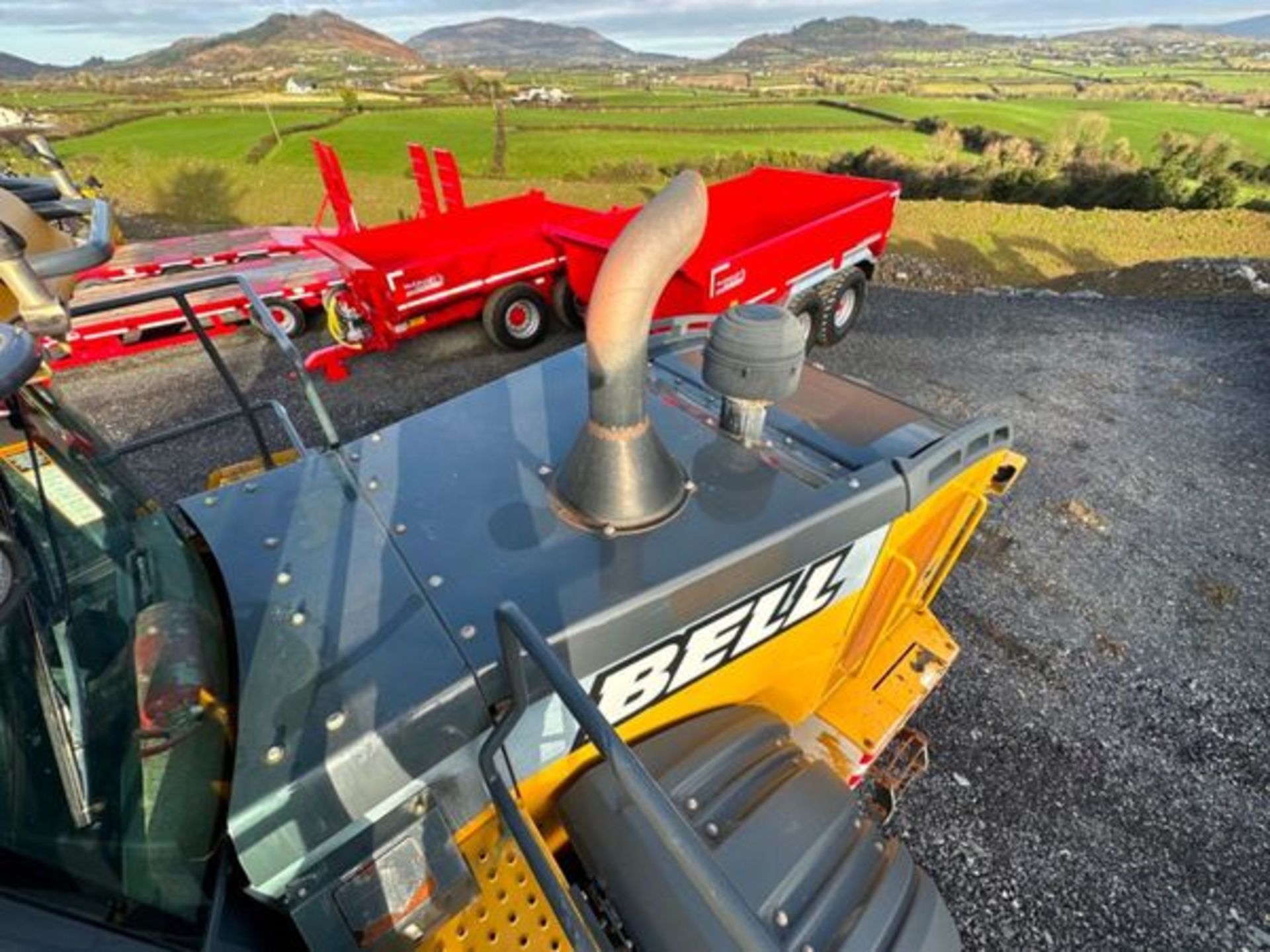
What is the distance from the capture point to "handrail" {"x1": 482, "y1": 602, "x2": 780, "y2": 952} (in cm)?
111

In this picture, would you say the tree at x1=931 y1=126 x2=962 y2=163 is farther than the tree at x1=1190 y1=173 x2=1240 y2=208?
Yes

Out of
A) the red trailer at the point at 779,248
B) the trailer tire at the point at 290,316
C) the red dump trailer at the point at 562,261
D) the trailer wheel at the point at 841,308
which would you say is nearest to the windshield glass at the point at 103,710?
the red trailer at the point at 779,248

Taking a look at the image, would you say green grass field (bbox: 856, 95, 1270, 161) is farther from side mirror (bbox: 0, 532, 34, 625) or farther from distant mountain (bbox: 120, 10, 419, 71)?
distant mountain (bbox: 120, 10, 419, 71)

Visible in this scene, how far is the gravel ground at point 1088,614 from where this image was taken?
125 inches

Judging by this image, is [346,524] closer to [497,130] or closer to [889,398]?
[889,398]

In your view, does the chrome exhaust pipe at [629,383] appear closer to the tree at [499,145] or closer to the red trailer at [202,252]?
the red trailer at [202,252]

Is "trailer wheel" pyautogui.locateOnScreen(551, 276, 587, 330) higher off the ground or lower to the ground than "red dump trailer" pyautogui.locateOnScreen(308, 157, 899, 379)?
lower

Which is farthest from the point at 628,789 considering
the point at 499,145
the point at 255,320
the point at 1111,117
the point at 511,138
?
the point at 1111,117

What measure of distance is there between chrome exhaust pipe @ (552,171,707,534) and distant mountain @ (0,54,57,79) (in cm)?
11000

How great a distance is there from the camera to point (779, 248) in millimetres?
6676

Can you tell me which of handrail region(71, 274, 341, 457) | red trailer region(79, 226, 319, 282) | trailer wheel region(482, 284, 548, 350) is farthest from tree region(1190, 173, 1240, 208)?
handrail region(71, 274, 341, 457)

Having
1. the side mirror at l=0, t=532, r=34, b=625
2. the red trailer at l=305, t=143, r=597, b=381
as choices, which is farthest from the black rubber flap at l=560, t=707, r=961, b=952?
the red trailer at l=305, t=143, r=597, b=381

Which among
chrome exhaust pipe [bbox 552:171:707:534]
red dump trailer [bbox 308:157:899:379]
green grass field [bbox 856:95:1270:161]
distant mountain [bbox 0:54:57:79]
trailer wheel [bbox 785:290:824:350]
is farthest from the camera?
distant mountain [bbox 0:54:57:79]

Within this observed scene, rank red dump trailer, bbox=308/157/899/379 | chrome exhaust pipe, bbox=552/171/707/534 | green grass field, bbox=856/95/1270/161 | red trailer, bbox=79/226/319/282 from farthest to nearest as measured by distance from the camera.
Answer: green grass field, bbox=856/95/1270/161, red trailer, bbox=79/226/319/282, red dump trailer, bbox=308/157/899/379, chrome exhaust pipe, bbox=552/171/707/534
